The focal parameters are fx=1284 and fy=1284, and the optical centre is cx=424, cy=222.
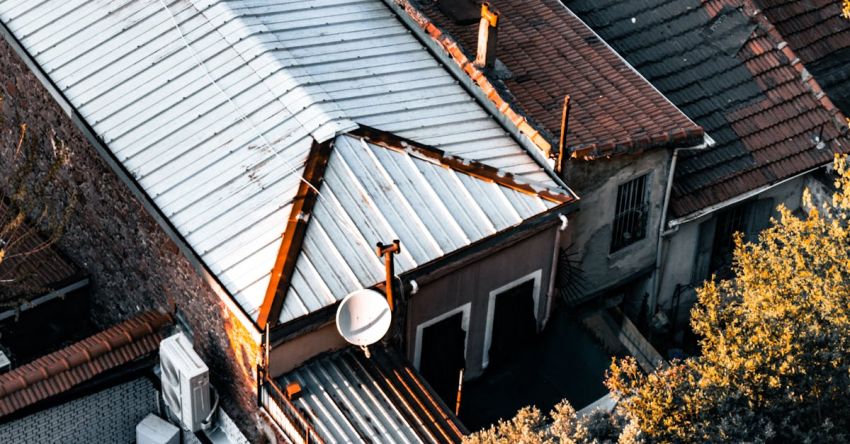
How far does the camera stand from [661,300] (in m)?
26.4

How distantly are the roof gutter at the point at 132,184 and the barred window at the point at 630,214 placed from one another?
316 inches

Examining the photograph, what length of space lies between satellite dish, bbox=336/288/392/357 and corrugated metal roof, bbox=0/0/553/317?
1.34 meters

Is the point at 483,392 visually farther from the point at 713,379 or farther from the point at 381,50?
the point at 381,50

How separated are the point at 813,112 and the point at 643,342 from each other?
20.4 feet

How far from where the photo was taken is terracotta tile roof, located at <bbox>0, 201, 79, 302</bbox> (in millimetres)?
23766

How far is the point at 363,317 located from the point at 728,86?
35.7 ft

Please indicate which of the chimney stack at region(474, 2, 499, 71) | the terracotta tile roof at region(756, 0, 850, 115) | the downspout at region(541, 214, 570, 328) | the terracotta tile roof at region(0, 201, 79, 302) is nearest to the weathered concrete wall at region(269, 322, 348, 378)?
the downspout at region(541, 214, 570, 328)

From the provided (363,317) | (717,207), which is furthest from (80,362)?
(717,207)

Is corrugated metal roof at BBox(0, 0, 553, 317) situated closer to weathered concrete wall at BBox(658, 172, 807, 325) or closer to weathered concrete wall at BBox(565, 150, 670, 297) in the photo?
weathered concrete wall at BBox(565, 150, 670, 297)

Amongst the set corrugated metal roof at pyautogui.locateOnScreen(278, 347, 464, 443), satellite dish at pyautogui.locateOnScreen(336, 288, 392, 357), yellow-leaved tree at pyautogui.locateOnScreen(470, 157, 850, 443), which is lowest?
yellow-leaved tree at pyautogui.locateOnScreen(470, 157, 850, 443)

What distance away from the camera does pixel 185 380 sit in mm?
20469

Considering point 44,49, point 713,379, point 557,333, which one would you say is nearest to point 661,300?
point 557,333

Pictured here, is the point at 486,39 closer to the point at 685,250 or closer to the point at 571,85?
the point at 571,85

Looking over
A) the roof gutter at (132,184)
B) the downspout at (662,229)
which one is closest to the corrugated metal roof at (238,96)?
the roof gutter at (132,184)
